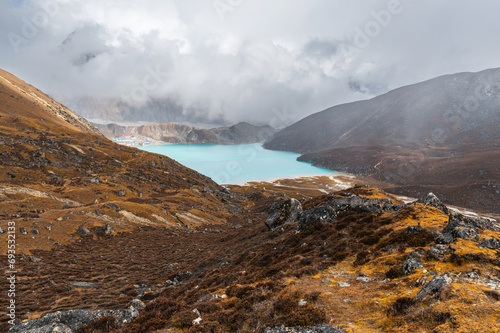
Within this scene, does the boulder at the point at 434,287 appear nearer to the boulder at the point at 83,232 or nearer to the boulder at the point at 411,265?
the boulder at the point at 411,265

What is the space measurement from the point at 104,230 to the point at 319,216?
39.9m

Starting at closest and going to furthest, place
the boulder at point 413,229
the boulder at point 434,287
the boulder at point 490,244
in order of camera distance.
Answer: the boulder at point 434,287, the boulder at point 490,244, the boulder at point 413,229

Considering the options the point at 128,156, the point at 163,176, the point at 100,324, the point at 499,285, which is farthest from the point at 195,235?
the point at 128,156

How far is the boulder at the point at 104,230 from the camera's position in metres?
40.8

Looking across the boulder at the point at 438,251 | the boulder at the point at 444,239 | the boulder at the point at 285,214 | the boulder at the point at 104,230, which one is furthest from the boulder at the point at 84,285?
the boulder at the point at 444,239

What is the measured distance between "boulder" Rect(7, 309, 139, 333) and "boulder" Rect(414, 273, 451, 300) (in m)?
15.5

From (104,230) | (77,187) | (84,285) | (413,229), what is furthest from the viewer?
(77,187)

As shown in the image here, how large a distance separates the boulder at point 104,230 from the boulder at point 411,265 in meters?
46.9

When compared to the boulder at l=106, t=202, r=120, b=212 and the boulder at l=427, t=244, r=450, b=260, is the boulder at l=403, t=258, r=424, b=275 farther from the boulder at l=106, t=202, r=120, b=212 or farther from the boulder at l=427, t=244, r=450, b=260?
the boulder at l=106, t=202, r=120, b=212

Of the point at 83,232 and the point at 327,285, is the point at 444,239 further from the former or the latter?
the point at 83,232

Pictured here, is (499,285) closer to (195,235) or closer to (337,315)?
(337,315)

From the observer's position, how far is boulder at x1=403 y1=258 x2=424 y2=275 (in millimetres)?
11572

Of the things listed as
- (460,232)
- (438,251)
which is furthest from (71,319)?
(460,232)

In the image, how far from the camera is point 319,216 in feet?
80.3
